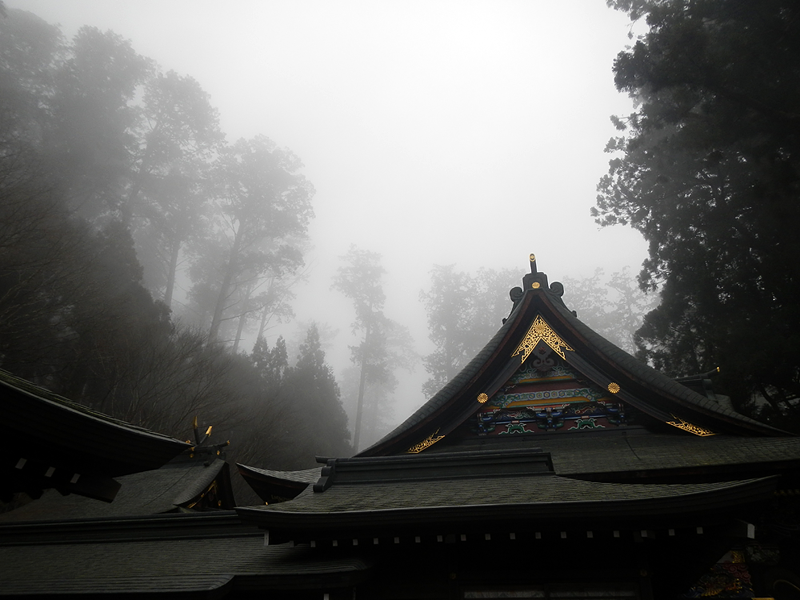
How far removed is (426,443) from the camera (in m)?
7.01

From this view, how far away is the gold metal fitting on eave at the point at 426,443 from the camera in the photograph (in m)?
6.98

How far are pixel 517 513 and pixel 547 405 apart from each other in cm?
310

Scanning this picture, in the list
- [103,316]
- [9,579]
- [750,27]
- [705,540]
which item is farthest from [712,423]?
[103,316]

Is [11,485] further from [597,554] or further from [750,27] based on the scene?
[750,27]

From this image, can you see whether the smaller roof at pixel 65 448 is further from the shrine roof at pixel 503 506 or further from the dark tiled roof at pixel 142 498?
the dark tiled roof at pixel 142 498

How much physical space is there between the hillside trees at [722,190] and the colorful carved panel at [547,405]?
7.06 meters

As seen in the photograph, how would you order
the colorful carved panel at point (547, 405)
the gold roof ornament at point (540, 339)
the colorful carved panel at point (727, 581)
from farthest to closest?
the gold roof ornament at point (540, 339)
the colorful carved panel at point (547, 405)
the colorful carved panel at point (727, 581)

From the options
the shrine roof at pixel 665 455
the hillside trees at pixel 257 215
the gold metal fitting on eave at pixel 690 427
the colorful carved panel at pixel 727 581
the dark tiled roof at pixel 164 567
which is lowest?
the dark tiled roof at pixel 164 567

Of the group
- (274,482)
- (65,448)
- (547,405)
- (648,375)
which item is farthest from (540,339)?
(65,448)

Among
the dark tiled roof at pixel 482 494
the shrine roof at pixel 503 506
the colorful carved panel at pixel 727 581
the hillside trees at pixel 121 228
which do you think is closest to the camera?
the shrine roof at pixel 503 506

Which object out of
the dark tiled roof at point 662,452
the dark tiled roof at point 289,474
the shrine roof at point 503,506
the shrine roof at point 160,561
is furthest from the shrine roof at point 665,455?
the dark tiled roof at point 289,474

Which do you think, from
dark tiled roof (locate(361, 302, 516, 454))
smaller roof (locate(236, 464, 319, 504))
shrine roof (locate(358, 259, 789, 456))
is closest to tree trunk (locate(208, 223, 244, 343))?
smaller roof (locate(236, 464, 319, 504))

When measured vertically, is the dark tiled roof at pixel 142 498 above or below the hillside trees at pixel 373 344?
below

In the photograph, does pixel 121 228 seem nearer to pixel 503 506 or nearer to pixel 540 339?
pixel 540 339
